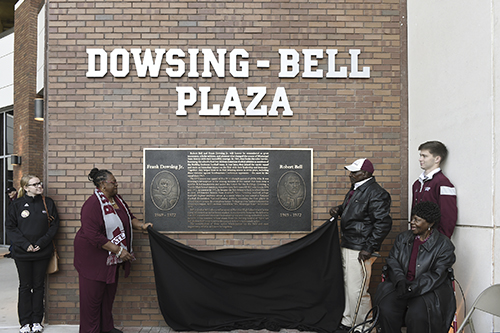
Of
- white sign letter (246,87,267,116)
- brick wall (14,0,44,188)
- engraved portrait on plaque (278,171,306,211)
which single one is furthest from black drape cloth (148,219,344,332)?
brick wall (14,0,44,188)

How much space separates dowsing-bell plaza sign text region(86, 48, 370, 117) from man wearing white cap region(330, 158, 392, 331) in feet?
4.69

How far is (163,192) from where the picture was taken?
16.9 feet

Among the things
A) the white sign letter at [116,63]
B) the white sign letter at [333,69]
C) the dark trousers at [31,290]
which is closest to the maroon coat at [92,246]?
the dark trousers at [31,290]

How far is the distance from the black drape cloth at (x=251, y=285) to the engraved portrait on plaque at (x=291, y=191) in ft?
1.70

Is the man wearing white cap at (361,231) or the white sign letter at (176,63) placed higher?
the white sign letter at (176,63)

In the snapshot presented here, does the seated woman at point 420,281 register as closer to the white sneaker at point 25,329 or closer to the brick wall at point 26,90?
the white sneaker at point 25,329

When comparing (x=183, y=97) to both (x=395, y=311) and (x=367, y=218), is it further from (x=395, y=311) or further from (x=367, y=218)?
(x=395, y=311)

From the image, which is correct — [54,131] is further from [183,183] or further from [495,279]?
[495,279]

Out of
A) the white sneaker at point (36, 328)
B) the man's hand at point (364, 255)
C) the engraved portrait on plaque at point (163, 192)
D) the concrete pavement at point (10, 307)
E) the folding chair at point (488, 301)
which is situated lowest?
the concrete pavement at point (10, 307)

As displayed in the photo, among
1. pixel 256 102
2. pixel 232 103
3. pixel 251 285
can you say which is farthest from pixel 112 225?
pixel 256 102

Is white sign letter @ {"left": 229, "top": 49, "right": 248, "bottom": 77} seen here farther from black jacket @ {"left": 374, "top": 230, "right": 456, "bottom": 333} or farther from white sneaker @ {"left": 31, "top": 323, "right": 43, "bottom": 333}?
white sneaker @ {"left": 31, "top": 323, "right": 43, "bottom": 333}

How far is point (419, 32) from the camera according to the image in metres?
5.05

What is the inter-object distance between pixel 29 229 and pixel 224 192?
255 cm

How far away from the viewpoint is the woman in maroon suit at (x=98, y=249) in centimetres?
434
